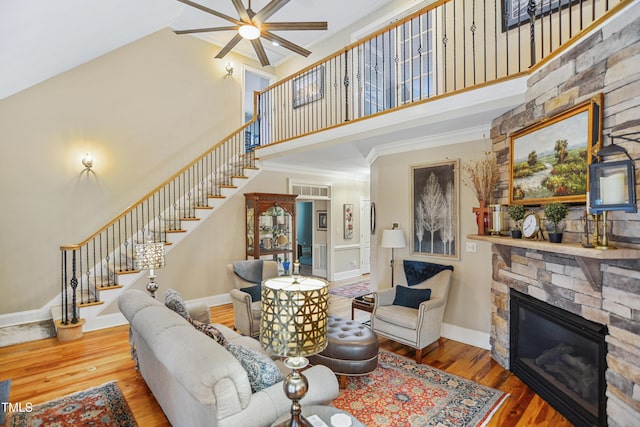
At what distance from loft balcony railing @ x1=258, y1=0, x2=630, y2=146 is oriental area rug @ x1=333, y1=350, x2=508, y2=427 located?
2921mm

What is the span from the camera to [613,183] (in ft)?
6.19

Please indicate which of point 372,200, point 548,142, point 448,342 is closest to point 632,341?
point 548,142

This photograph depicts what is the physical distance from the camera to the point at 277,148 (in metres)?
5.80

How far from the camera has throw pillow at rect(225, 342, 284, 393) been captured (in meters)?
1.83

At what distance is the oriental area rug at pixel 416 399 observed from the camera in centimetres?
250

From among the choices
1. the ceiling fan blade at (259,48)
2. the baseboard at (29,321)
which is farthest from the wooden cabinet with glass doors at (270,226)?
the ceiling fan blade at (259,48)

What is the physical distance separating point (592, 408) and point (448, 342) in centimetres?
182

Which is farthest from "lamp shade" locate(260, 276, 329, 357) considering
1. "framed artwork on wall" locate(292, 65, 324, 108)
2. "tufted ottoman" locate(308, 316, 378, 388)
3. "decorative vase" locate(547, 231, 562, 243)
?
"framed artwork on wall" locate(292, 65, 324, 108)

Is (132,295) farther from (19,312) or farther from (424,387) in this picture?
(19,312)

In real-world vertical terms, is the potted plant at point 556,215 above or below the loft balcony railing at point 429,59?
below

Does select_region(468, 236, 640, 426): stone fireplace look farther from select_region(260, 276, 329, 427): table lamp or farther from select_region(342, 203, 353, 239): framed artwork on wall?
select_region(342, 203, 353, 239): framed artwork on wall

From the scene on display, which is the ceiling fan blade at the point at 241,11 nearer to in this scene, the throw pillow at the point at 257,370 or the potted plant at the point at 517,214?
the throw pillow at the point at 257,370

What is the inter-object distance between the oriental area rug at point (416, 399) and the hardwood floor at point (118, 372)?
0.13m

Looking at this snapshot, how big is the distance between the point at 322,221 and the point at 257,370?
241 inches
